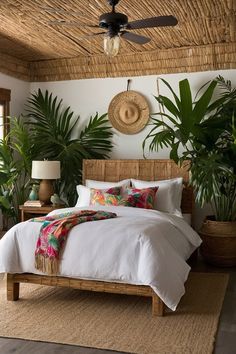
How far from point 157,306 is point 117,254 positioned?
19.9 inches

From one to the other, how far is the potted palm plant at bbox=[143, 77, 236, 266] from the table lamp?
57.8 inches

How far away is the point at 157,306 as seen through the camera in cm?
338

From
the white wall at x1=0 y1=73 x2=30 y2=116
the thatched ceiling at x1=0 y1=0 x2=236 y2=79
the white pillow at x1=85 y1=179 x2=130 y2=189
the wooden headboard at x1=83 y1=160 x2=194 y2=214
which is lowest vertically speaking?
the white pillow at x1=85 y1=179 x2=130 y2=189

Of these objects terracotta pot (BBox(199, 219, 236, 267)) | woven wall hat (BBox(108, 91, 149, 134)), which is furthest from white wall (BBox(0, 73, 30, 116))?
terracotta pot (BBox(199, 219, 236, 267))

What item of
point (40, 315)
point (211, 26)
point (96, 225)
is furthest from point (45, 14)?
point (40, 315)

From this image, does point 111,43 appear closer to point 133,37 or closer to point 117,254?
point 133,37

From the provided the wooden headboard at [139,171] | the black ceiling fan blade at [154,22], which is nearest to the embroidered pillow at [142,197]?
the wooden headboard at [139,171]

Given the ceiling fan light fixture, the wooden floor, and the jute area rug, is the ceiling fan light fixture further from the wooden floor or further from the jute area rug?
the wooden floor

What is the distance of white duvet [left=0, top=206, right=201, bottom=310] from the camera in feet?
10.9

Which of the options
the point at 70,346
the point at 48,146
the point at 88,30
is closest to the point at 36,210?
the point at 48,146

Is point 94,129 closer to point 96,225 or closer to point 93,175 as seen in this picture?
point 93,175

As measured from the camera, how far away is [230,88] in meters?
5.50

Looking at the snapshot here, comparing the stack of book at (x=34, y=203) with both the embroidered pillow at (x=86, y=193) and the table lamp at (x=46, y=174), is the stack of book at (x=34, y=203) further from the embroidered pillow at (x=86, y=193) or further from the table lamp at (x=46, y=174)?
the embroidered pillow at (x=86, y=193)

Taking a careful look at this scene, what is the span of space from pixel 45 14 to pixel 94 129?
2.07 metres
